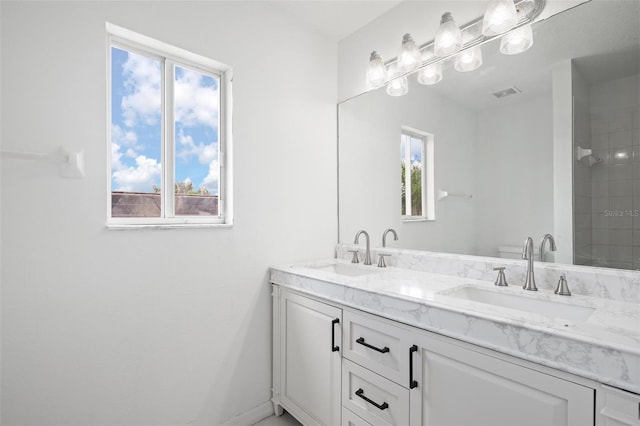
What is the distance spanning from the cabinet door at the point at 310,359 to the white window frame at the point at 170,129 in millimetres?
634

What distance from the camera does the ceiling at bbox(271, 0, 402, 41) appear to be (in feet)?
6.42

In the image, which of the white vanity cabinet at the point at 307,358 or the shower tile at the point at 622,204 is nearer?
the shower tile at the point at 622,204

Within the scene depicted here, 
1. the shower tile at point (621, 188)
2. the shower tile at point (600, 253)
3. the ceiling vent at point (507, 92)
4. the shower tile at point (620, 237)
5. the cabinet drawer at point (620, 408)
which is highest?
the ceiling vent at point (507, 92)

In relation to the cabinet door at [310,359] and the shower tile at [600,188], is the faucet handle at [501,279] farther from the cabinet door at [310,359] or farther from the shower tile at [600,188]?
the cabinet door at [310,359]

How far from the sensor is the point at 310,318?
1.66m

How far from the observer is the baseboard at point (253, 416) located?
1777mm

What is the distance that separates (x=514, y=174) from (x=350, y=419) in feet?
4.42

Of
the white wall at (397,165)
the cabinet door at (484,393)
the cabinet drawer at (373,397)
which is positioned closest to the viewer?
the cabinet door at (484,393)

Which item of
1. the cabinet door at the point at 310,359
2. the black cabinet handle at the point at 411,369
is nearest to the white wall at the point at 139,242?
the cabinet door at the point at 310,359

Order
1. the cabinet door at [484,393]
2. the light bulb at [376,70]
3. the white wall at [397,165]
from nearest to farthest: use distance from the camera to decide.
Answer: the cabinet door at [484,393], the white wall at [397,165], the light bulb at [376,70]

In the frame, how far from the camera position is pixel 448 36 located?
158 cm

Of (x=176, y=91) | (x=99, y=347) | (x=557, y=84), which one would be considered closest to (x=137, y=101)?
(x=176, y=91)

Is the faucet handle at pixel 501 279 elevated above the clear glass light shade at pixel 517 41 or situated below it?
below

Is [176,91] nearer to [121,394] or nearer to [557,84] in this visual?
[121,394]
